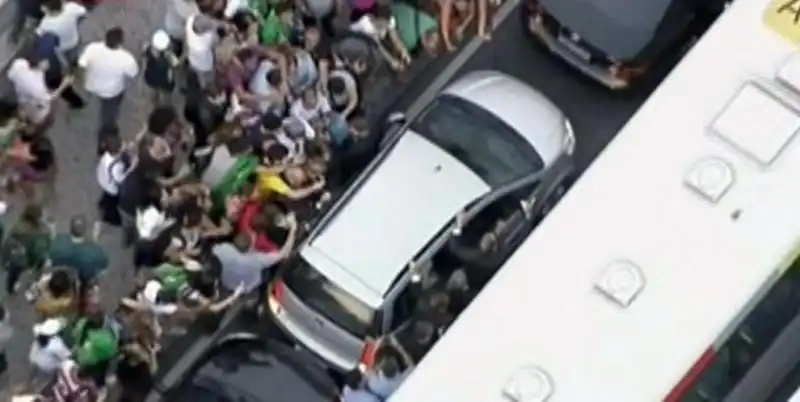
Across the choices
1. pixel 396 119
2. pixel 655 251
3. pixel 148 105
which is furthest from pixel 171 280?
pixel 655 251

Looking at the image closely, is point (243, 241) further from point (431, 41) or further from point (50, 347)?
point (431, 41)

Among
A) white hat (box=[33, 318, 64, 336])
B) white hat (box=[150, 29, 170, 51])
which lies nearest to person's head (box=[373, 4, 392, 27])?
white hat (box=[150, 29, 170, 51])

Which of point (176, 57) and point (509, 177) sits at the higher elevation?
point (509, 177)

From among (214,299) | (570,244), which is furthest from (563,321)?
(214,299)

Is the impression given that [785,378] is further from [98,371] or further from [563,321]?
[98,371]

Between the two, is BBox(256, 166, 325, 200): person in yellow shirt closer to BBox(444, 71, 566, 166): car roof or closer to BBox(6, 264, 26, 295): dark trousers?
BBox(444, 71, 566, 166): car roof

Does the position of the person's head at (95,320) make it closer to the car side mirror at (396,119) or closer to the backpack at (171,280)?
the backpack at (171,280)
